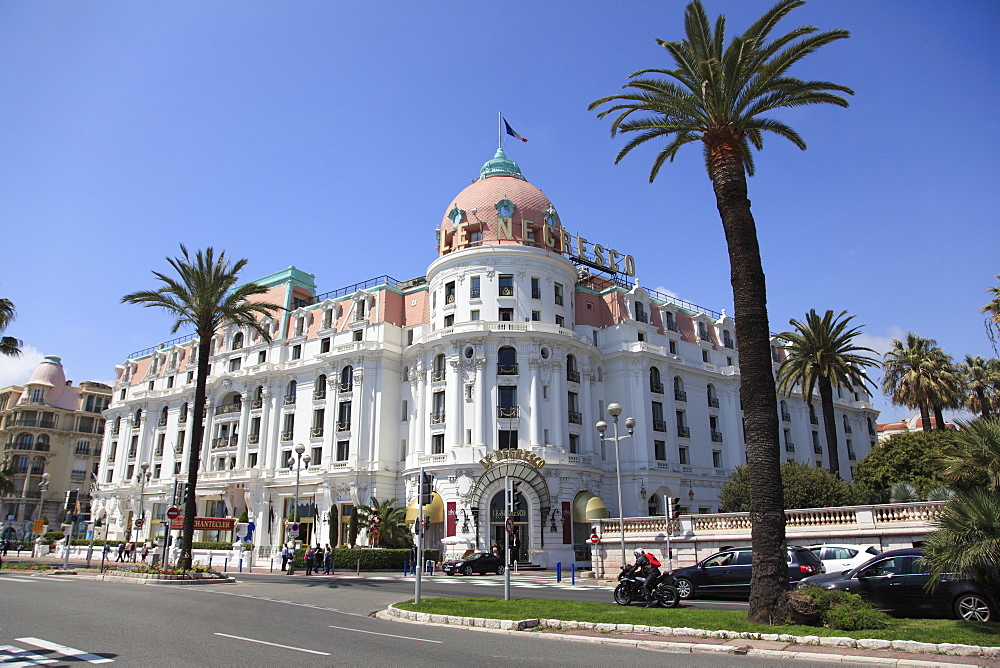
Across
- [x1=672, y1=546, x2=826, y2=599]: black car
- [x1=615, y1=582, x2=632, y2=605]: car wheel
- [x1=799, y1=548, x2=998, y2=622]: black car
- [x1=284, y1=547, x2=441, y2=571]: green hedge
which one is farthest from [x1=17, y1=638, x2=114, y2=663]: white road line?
[x1=284, y1=547, x2=441, y2=571]: green hedge

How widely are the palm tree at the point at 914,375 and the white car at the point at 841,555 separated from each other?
28111 millimetres

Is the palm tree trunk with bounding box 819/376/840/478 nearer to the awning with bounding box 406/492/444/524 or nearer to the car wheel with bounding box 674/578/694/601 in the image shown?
the car wheel with bounding box 674/578/694/601

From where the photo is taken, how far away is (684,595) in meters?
21.2

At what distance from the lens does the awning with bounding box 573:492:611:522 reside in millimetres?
45188

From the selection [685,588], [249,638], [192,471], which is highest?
[192,471]

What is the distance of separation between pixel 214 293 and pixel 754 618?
2927 cm

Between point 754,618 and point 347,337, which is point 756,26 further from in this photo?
point 347,337

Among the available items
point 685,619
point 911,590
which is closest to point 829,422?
point 911,590

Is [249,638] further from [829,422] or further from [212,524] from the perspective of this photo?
[829,422]

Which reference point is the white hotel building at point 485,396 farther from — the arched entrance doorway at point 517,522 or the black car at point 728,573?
the black car at point 728,573

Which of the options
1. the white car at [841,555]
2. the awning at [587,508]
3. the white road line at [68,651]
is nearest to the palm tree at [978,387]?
the awning at [587,508]

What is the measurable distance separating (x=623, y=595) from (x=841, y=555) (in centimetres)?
791

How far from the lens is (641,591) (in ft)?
62.8

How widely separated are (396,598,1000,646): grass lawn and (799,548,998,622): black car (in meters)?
0.93
